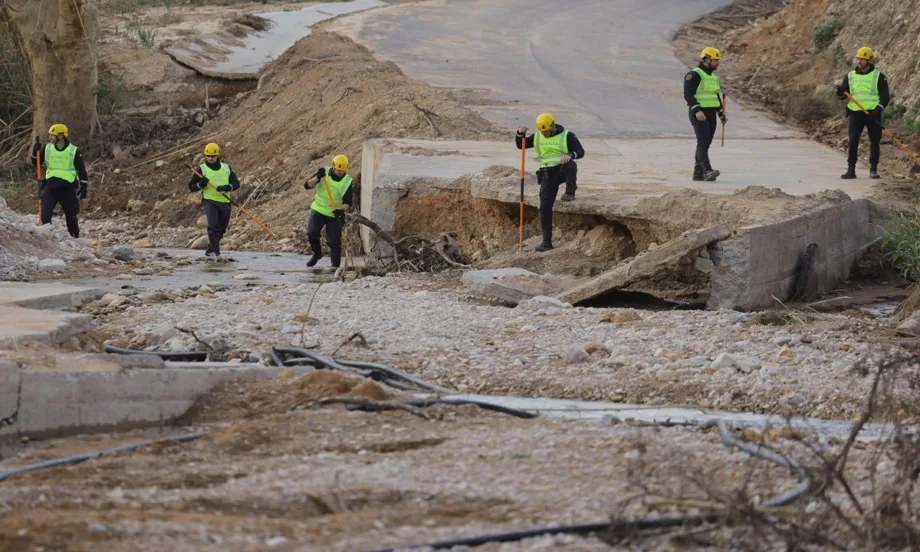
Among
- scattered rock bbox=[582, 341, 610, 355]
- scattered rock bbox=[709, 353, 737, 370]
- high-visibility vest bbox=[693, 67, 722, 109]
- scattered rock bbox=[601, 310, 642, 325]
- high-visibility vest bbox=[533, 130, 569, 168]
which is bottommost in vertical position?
scattered rock bbox=[601, 310, 642, 325]

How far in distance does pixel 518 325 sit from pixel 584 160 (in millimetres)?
6899

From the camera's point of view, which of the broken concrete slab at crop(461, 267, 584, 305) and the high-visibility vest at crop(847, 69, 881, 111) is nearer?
the broken concrete slab at crop(461, 267, 584, 305)

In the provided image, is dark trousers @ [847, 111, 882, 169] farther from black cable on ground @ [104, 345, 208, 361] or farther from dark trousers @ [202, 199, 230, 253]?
black cable on ground @ [104, 345, 208, 361]

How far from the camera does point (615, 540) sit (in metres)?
5.30

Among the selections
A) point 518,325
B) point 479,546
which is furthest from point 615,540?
point 518,325

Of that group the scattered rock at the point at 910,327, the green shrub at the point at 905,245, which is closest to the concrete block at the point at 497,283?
the scattered rock at the point at 910,327

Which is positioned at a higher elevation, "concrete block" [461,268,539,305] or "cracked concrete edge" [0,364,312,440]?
"cracked concrete edge" [0,364,312,440]

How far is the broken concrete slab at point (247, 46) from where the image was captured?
87.7ft

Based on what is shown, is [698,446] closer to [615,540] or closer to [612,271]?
[615,540]

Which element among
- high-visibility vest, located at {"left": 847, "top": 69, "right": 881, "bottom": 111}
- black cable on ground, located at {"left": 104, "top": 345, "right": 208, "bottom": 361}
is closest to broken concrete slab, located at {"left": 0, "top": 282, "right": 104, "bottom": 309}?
black cable on ground, located at {"left": 104, "top": 345, "right": 208, "bottom": 361}

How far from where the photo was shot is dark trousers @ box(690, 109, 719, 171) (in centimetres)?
1501

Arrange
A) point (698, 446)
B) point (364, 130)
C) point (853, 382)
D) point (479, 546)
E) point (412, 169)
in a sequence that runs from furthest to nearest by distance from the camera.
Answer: point (364, 130), point (412, 169), point (853, 382), point (698, 446), point (479, 546)

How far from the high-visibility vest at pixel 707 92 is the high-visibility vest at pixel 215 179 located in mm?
5776

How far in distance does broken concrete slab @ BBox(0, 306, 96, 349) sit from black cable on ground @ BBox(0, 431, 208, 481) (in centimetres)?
144
